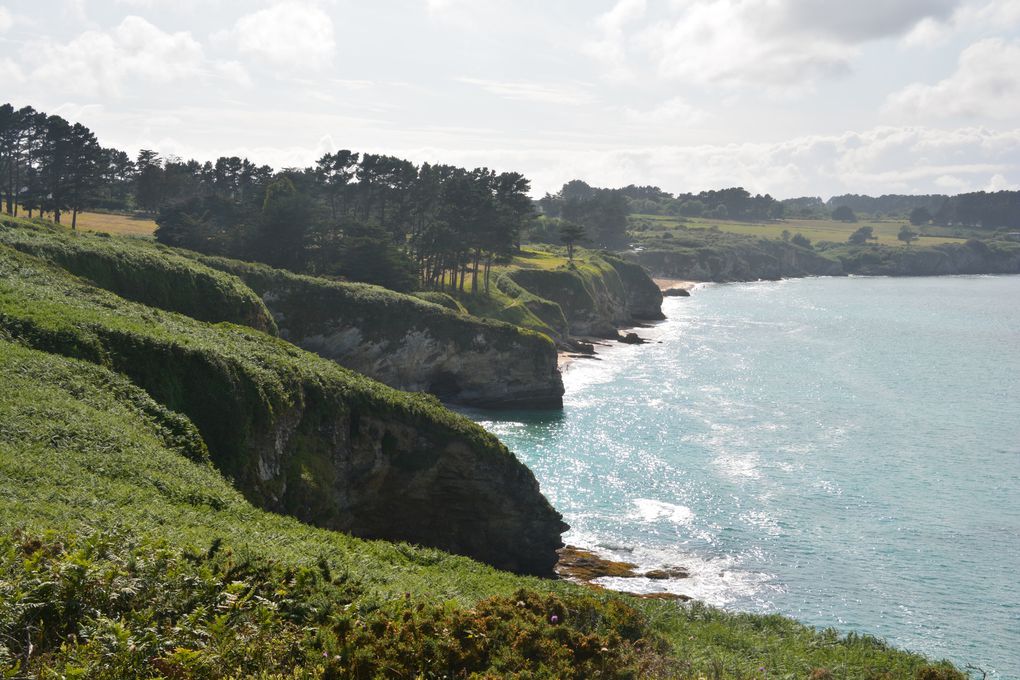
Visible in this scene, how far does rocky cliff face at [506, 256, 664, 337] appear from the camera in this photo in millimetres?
109375

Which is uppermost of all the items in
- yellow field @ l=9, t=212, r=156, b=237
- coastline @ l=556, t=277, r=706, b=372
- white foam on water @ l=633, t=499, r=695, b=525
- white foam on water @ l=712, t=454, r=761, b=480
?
yellow field @ l=9, t=212, r=156, b=237

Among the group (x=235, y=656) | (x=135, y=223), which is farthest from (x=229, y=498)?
(x=135, y=223)

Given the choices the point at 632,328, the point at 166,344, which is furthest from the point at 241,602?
the point at 632,328

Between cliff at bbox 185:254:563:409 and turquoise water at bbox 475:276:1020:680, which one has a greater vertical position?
cliff at bbox 185:254:563:409

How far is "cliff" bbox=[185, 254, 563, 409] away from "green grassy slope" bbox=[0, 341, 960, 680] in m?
41.1

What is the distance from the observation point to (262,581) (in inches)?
583

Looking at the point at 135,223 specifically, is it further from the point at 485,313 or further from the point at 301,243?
the point at 485,313

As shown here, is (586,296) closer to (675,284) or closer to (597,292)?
(597,292)

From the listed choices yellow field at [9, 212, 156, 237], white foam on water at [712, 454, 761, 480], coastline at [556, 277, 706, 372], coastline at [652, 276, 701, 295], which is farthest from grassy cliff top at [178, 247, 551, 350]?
coastline at [652, 276, 701, 295]

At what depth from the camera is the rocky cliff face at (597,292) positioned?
109375 millimetres

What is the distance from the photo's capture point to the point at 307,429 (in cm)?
3378

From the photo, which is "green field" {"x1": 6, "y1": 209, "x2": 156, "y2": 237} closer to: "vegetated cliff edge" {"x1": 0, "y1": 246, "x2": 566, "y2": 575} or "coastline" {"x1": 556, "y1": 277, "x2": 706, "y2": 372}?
"coastline" {"x1": 556, "y1": 277, "x2": 706, "y2": 372}

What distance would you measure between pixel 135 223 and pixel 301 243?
44.1 m

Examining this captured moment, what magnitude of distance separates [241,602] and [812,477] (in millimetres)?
46198
